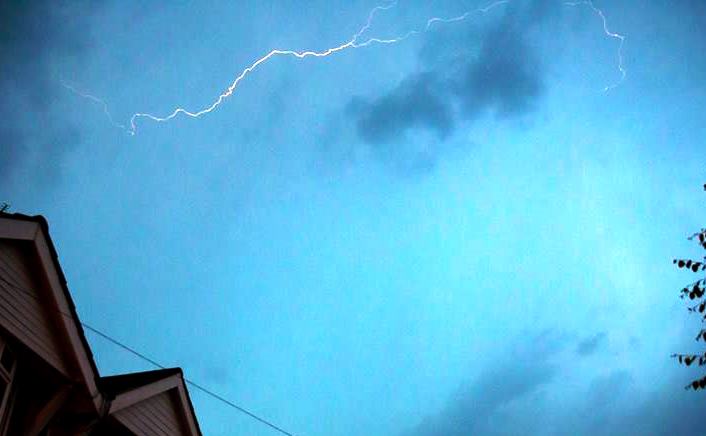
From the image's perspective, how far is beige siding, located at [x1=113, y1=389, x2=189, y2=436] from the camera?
10.1 m

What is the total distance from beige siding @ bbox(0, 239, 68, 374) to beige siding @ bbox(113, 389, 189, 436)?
2085mm

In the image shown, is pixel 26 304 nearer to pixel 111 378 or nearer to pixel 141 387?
pixel 141 387

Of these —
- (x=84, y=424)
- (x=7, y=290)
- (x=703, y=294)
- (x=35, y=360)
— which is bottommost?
(x=703, y=294)

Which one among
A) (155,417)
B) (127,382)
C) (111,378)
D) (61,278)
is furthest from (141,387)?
(61,278)

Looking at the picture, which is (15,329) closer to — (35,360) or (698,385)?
(35,360)

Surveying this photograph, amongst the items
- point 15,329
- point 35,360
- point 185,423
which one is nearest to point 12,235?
point 15,329

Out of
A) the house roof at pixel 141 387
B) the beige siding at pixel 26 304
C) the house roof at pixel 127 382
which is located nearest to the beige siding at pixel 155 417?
the house roof at pixel 141 387

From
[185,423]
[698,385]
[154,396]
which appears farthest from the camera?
[185,423]

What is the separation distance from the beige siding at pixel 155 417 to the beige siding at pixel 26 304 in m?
2.09

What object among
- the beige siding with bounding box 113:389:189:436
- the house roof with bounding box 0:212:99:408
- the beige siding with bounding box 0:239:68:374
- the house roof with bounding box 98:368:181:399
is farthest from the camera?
the beige siding with bounding box 113:389:189:436

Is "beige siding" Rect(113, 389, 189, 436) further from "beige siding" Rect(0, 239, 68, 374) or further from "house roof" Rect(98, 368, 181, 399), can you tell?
"beige siding" Rect(0, 239, 68, 374)

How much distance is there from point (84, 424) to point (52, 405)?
0.81m

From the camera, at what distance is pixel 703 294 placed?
7746mm

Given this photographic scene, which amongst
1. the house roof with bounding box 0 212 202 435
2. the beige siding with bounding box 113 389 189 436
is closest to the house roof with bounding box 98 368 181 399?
the house roof with bounding box 0 212 202 435
